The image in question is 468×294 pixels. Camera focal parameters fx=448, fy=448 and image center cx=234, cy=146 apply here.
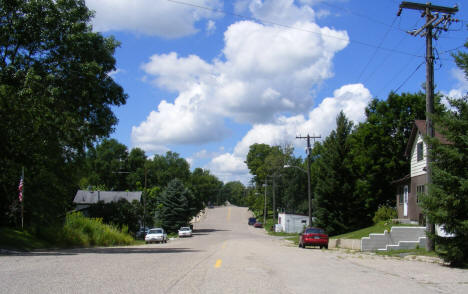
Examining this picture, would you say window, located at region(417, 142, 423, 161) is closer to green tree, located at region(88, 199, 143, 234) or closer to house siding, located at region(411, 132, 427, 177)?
house siding, located at region(411, 132, 427, 177)

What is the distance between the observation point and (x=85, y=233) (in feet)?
99.0

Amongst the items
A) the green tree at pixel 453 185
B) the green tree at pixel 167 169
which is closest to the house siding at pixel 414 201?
the green tree at pixel 453 185

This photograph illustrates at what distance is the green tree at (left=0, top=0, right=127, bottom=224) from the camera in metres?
21.6

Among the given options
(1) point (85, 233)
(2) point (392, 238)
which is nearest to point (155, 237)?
(1) point (85, 233)

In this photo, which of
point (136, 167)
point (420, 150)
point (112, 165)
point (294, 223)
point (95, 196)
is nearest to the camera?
point (420, 150)

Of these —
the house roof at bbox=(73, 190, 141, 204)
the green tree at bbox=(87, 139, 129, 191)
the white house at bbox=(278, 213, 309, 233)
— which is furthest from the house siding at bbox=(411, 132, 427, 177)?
the green tree at bbox=(87, 139, 129, 191)

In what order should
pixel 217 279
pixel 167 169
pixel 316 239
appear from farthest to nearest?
pixel 167 169
pixel 316 239
pixel 217 279

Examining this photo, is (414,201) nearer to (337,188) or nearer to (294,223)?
(337,188)

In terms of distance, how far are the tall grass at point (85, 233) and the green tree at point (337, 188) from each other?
18.9 meters

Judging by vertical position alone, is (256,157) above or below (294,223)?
above

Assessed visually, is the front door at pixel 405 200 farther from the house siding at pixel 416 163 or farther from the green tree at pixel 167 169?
the green tree at pixel 167 169

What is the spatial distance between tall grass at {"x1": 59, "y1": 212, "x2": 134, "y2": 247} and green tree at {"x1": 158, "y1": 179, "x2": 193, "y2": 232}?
44.1m

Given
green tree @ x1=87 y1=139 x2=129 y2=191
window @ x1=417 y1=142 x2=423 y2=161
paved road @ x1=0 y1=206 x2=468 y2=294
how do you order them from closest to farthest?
paved road @ x1=0 y1=206 x2=468 y2=294
window @ x1=417 y1=142 x2=423 y2=161
green tree @ x1=87 y1=139 x2=129 y2=191

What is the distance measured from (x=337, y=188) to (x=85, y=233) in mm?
22978
